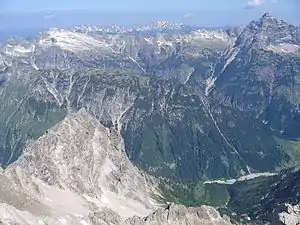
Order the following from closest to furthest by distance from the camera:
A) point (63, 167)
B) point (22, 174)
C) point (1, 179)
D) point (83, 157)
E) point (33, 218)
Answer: point (33, 218) < point (1, 179) < point (22, 174) < point (63, 167) < point (83, 157)

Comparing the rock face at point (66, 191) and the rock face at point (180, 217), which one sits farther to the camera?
the rock face at point (180, 217)

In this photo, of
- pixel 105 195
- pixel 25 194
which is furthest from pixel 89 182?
pixel 25 194

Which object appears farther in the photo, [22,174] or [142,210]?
[142,210]

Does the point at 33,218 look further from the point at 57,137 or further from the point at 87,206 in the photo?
the point at 57,137

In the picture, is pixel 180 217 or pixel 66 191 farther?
pixel 66 191

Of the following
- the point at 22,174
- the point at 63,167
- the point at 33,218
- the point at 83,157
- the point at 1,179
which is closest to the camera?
the point at 33,218

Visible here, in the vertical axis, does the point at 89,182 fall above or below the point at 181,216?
below

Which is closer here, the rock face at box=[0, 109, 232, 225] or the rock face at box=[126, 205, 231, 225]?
the rock face at box=[0, 109, 232, 225]

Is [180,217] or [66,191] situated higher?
[180,217]
